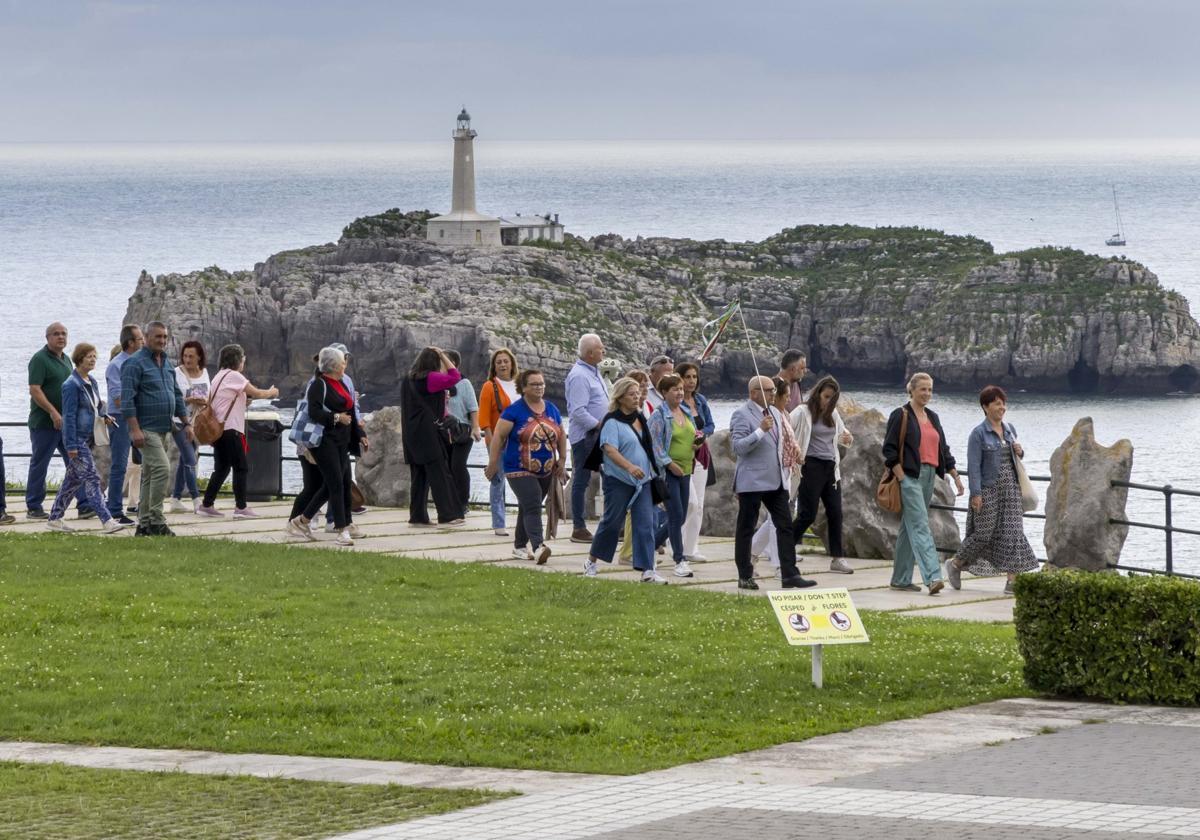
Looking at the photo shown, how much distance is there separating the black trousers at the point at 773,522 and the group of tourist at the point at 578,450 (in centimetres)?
1

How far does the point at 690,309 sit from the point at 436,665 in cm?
14762

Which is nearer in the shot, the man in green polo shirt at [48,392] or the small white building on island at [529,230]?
the man in green polo shirt at [48,392]

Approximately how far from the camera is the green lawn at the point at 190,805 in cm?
812

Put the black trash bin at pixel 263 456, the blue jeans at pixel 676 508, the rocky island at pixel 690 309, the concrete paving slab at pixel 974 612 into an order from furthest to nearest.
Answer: the rocky island at pixel 690 309, the black trash bin at pixel 263 456, the blue jeans at pixel 676 508, the concrete paving slab at pixel 974 612

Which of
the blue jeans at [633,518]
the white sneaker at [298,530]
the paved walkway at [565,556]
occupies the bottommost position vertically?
the paved walkway at [565,556]

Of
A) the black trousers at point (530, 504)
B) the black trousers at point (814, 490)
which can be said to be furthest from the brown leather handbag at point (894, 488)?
the black trousers at point (530, 504)

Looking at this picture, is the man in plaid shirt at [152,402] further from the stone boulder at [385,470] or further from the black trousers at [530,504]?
the stone boulder at [385,470]

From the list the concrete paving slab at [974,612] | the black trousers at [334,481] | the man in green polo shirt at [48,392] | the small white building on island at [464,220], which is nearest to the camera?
the concrete paving slab at [974,612]

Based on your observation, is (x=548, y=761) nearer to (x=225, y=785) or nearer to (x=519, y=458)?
(x=225, y=785)

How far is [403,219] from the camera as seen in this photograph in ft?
554

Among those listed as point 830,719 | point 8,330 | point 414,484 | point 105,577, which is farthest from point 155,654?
point 8,330

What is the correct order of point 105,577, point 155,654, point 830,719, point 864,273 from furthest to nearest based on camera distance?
point 864,273, point 105,577, point 155,654, point 830,719

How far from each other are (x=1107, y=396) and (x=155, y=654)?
131m

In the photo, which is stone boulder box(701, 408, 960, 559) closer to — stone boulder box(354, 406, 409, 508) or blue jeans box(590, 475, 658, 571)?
blue jeans box(590, 475, 658, 571)
